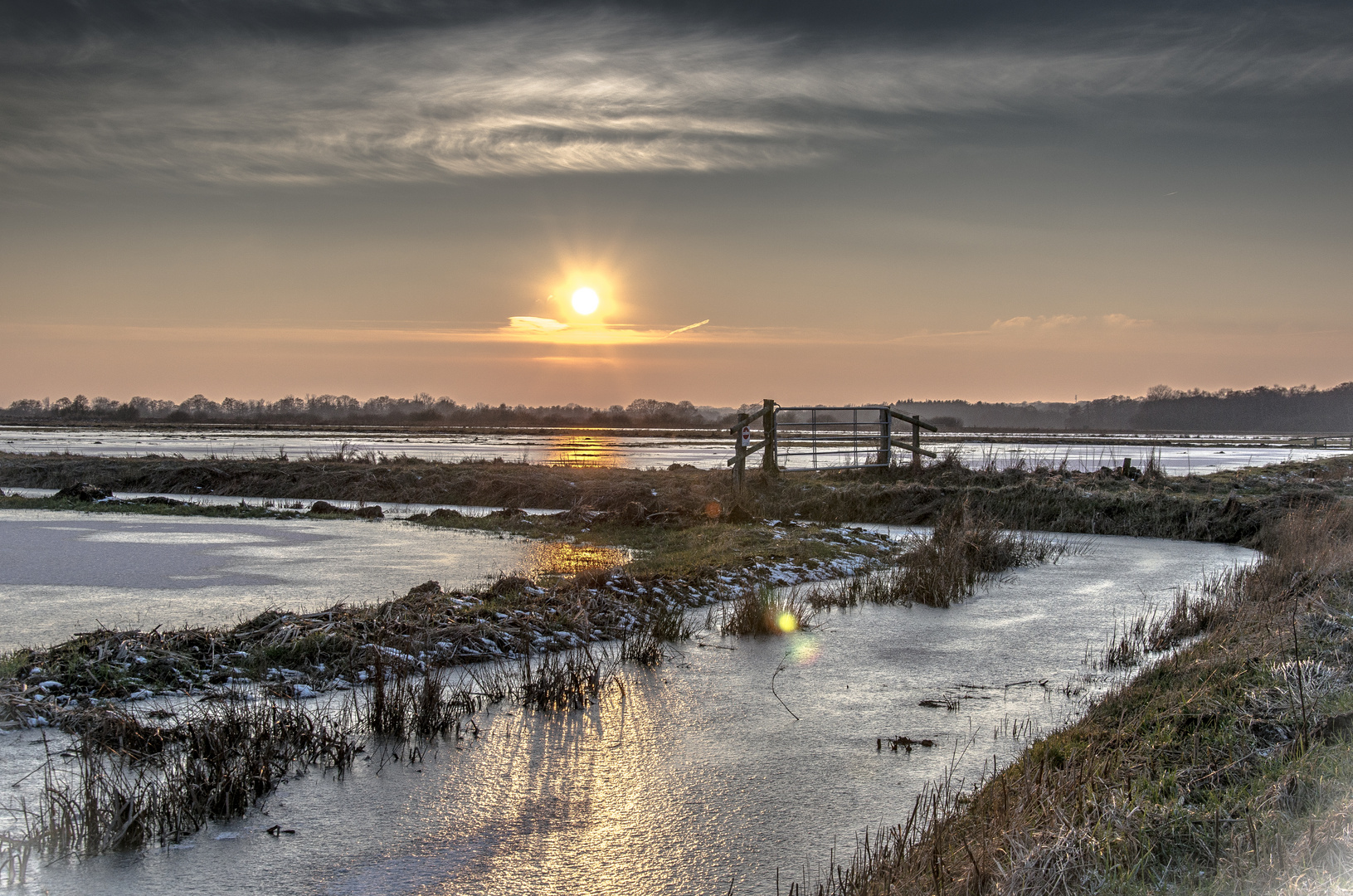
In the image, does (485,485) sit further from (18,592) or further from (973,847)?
(973,847)

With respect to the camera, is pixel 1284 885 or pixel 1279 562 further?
pixel 1279 562

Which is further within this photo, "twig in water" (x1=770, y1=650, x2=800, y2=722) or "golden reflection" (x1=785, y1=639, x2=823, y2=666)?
"golden reflection" (x1=785, y1=639, x2=823, y2=666)

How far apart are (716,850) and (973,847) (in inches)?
50.6

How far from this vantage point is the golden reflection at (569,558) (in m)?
12.0

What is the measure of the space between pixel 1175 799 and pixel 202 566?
12170 mm

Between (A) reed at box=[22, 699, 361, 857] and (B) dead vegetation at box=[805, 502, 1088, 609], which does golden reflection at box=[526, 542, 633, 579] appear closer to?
(B) dead vegetation at box=[805, 502, 1088, 609]

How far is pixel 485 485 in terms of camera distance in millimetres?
23844

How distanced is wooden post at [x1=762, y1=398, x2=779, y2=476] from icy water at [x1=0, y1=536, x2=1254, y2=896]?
44.2 feet

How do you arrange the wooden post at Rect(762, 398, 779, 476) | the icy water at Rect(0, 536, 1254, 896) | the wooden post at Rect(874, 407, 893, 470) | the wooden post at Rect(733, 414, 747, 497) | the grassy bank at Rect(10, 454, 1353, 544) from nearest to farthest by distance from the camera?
the icy water at Rect(0, 536, 1254, 896) < the grassy bank at Rect(10, 454, 1353, 544) < the wooden post at Rect(733, 414, 747, 497) < the wooden post at Rect(762, 398, 779, 476) < the wooden post at Rect(874, 407, 893, 470)

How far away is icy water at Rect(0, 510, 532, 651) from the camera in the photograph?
9453 mm

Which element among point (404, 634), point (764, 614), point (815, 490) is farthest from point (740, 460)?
point (404, 634)

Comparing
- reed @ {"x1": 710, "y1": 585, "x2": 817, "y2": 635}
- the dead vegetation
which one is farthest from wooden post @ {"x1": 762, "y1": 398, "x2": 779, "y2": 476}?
reed @ {"x1": 710, "y1": 585, "x2": 817, "y2": 635}

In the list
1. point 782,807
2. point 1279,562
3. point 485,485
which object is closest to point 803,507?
point 485,485

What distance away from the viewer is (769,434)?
22.7 m
